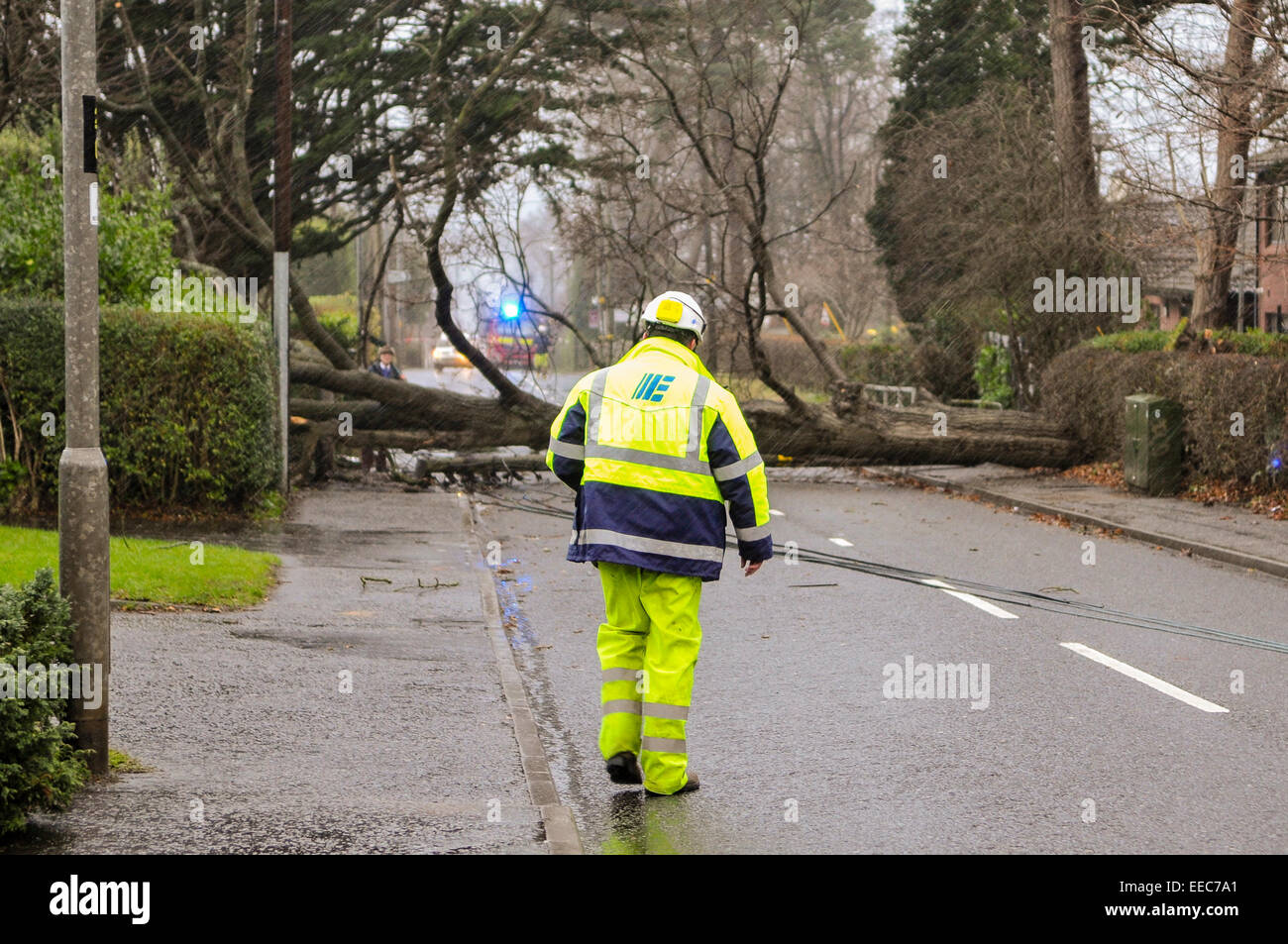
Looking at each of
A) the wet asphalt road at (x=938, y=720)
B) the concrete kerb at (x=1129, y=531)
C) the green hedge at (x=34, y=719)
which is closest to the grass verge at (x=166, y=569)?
the wet asphalt road at (x=938, y=720)

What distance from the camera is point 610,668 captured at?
20.1ft

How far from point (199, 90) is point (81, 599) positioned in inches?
705

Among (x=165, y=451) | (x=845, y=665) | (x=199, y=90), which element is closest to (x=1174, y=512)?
(x=845, y=665)

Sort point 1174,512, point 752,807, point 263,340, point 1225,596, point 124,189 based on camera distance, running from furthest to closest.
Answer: point 124,189
point 1174,512
point 263,340
point 1225,596
point 752,807

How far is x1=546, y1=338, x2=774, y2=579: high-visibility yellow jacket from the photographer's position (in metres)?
5.96

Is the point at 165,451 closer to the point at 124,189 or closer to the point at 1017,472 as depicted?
the point at 124,189

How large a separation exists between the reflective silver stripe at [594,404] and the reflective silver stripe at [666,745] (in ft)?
4.12

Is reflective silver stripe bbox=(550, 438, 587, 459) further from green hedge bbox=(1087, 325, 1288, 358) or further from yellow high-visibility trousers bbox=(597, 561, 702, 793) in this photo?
green hedge bbox=(1087, 325, 1288, 358)

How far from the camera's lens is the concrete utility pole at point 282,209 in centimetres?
1794

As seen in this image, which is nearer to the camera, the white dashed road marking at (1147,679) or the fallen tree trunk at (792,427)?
the white dashed road marking at (1147,679)

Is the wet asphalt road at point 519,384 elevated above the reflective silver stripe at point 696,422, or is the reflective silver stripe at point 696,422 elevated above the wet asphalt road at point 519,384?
the wet asphalt road at point 519,384

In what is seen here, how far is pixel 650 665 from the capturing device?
596cm

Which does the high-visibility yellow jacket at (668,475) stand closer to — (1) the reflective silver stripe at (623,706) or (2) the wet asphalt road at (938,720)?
(1) the reflective silver stripe at (623,706)

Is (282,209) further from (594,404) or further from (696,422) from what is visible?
(696,422)
